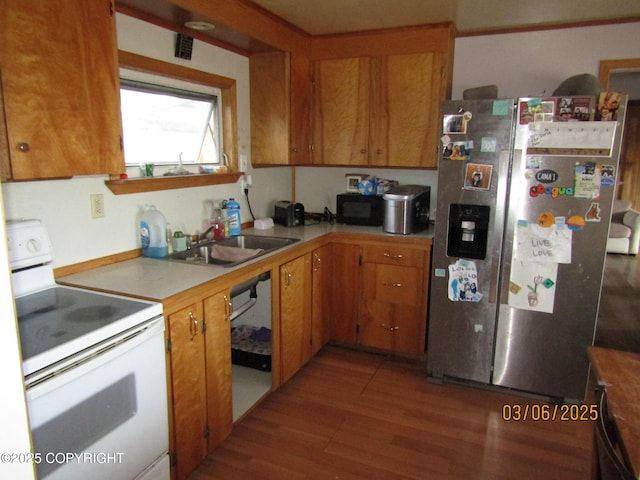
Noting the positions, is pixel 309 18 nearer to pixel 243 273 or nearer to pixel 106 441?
pixel 243 273

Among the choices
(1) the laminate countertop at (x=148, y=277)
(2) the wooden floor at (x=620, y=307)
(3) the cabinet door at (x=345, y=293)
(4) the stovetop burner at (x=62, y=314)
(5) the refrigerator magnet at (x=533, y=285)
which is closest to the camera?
(4) the stovetop burner at (x=62, y=314)

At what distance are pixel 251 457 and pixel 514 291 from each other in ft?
5.56

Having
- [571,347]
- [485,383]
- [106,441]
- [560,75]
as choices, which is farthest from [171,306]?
[560,75]

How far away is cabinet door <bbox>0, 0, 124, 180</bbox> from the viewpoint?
1.46 metres

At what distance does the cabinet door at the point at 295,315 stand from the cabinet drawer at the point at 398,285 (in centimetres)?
52

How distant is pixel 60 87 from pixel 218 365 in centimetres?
130

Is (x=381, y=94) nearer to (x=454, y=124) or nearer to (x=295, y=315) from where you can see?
(x=454, y=124)

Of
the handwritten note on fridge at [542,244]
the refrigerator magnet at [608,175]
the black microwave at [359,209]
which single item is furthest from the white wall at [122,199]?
the refrigerator magnet at [608,175]

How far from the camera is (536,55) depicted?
3178 millimetres

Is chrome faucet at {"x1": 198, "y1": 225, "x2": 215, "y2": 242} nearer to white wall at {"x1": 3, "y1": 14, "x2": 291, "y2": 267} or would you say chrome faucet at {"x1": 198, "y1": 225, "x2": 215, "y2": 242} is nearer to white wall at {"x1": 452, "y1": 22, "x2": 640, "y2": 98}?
white wall at {"x1": 3, "y1": 14, "x2": 291, "y2": 267}

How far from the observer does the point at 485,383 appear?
2.86 m

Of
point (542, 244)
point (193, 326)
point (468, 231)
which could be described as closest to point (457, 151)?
point (468, 231)

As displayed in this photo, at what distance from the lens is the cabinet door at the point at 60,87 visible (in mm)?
1455

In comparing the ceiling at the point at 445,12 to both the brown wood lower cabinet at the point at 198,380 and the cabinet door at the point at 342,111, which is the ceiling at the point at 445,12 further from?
the brown wood lower cabinet at the point at 198,380
